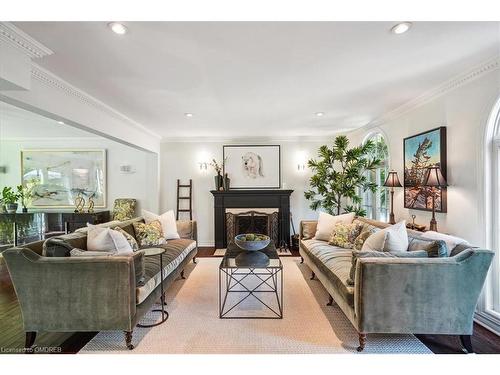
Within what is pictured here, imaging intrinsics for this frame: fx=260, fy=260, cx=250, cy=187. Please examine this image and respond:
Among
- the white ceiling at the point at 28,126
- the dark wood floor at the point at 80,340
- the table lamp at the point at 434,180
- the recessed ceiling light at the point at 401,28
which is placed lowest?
the dark wood floor at the point at 80,340

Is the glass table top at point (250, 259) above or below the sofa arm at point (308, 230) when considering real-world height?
below

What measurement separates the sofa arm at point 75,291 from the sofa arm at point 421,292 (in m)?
1.90

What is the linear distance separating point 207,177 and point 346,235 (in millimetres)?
3412

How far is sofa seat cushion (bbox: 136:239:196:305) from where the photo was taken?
2.31 m

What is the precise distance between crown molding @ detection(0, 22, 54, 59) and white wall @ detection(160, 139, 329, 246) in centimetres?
386

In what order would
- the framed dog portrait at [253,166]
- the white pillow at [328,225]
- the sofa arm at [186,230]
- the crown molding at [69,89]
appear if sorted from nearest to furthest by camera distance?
the crown molding at [69,89] → the white pillow at [328,225] → the sofa arm at [186,230] → the framed dog portrait at [253,166]

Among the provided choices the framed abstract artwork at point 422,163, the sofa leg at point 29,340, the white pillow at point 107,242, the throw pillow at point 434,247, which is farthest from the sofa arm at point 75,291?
the framed abstract artwork at point 422,163

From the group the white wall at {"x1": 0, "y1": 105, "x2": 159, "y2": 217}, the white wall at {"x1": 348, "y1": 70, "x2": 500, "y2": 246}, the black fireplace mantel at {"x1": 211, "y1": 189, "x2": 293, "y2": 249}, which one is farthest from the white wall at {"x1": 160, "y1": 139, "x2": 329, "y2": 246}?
the white wall at {"x1": 348, "y1": 70, "x2": 500, "y2": 246}

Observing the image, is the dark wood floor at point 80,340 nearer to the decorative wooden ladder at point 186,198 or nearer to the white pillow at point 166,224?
the white pillow at point 166,224

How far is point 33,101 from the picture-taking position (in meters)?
2.31

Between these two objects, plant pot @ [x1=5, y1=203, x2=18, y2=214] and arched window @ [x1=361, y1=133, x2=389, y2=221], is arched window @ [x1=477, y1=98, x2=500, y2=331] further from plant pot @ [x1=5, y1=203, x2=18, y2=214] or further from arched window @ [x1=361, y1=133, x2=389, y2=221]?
plant pot @ [x1=5, y1=203, x2=18, y2=214]

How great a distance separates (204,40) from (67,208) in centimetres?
577

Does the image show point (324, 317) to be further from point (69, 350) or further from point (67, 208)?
point (67, 208)

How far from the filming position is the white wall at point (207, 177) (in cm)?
591
